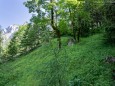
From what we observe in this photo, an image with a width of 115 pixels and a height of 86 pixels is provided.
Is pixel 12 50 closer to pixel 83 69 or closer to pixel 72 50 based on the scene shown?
pixel 72 50

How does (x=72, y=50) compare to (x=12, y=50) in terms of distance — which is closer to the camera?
(x=72, y=50)

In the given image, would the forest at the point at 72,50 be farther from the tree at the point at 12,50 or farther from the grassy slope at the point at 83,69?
the tree at the point at 12,50

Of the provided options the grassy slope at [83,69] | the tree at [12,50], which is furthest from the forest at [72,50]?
the tree at [12,50]

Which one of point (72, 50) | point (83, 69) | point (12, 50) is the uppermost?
point (72, 50)

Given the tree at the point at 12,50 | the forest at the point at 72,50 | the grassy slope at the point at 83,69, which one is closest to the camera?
the forest at the point at 72,50

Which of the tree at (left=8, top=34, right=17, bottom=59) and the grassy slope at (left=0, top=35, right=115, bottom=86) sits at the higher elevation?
the grassy slope at (left=0, top=35, right=115, bottom=86)

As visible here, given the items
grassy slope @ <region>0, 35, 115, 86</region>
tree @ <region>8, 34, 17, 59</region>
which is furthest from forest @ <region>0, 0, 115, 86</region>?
tree @ <region>8, 34, 17, 59</region>

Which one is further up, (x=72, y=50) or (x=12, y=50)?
(x=72, y=50)

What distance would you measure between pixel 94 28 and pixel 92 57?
22.3m

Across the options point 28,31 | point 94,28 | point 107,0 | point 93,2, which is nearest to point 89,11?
point 93,2

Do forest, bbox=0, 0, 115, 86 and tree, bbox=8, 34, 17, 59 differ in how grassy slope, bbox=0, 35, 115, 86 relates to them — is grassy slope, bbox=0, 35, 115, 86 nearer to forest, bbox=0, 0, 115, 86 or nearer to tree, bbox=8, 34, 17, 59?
forest, bbox=0, 0, 115, 86

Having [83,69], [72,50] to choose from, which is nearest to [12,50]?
[72,50]

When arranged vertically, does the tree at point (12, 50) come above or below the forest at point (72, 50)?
below

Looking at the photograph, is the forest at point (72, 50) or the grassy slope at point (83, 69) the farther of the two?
the grassy slope at point (83, 69)
